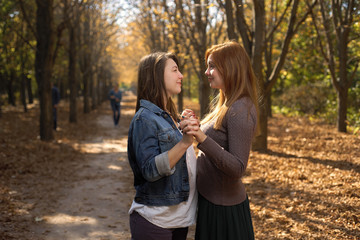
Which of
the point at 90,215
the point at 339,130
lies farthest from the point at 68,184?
the point at 339,130

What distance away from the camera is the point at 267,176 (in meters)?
7.35

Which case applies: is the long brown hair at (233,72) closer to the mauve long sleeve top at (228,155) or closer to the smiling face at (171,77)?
the mauve long sleeve top at (228,155)

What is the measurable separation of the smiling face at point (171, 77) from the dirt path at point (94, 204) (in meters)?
3.10

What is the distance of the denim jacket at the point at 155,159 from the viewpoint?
6.91 feet

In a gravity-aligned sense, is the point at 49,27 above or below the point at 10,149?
above

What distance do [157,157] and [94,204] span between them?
4482mm

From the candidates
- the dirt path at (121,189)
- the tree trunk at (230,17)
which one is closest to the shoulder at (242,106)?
the dirt path at (121,189)

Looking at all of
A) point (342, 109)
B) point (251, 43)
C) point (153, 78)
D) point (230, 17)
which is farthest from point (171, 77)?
point (342, 109)

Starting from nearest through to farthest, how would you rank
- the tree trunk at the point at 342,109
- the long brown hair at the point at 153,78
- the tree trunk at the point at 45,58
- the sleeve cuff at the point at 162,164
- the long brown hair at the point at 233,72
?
1. the sleeve cuff at the point at 162,164
2. the long brown hair at the point at 153,78
3. the long brown hair at the point at 233,72
4. the tree trunk at the point at 45,58
5. the tree trunk at the point at 342,109

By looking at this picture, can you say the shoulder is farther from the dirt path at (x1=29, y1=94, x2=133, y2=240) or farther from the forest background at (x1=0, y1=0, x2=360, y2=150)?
the dirt path at (x1=29, y1=94, x2=133, y2=240)

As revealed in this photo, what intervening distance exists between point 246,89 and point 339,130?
11.0 metres

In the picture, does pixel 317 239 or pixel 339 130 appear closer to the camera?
pixel 317 239

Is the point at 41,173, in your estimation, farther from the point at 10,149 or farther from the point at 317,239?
the point at 317,239

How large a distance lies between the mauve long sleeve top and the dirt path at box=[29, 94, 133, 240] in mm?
2735
